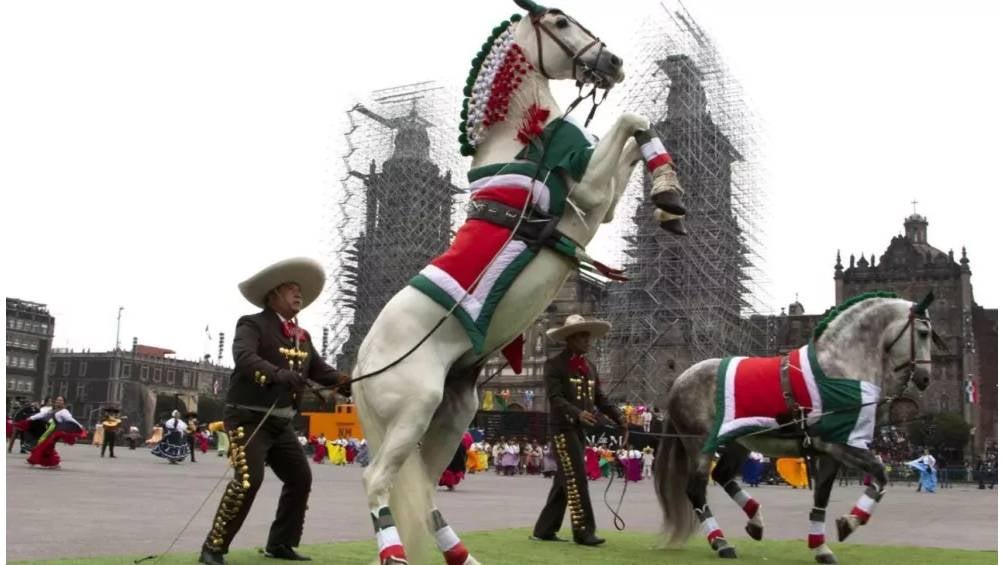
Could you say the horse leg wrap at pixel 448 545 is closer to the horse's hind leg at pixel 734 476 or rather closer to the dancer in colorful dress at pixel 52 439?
the horse's hind leg at pixel 734 476

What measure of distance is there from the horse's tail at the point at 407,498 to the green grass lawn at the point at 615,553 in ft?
4.90

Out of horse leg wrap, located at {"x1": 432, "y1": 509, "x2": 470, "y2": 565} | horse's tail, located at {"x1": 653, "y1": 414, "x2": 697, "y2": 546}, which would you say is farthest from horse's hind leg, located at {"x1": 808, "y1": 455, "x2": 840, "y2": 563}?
horse leg wrap, located at {"x1": 432, "y1": 509, "x2": 470, "y2": 565}

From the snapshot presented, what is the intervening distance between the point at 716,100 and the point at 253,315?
47.0 metres

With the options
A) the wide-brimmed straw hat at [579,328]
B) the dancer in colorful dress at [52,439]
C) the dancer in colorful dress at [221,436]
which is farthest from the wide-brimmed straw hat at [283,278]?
the dancer in colorful dress at [52,439]

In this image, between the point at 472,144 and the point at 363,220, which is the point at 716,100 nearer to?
the point at 363,220

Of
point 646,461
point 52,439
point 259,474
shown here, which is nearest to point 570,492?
point 259,474

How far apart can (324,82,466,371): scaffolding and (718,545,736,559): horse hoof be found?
52.1 meters

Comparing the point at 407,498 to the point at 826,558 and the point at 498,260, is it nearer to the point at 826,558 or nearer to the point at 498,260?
the point at 498,260

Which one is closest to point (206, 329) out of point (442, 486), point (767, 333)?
point (767, 333)

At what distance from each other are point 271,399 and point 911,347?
14.5 feet

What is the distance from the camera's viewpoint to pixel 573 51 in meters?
4.63

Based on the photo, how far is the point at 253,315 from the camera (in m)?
5.72

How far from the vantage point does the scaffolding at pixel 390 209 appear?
59.8m

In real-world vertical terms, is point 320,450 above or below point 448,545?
below
